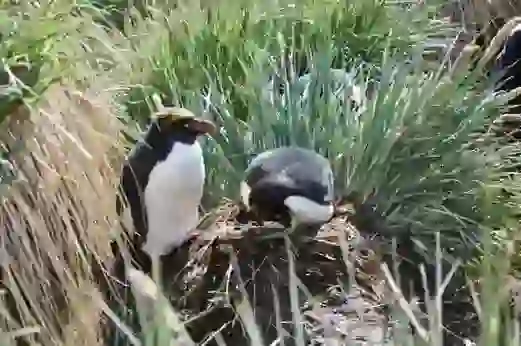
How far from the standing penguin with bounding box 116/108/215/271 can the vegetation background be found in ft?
0.30

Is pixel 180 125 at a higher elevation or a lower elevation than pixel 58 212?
higher

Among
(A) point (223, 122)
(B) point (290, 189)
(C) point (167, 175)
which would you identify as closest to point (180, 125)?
(C) point (167, 175)

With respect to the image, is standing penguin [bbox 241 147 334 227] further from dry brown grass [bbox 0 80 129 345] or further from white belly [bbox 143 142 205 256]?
dry brown grass [bbox 0 80 129 345]

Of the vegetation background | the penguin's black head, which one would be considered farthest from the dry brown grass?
the penguin's black head

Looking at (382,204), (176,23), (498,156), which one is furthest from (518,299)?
(176,23)

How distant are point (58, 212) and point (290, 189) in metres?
0.38

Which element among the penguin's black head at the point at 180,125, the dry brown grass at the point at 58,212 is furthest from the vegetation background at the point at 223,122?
the penguin's black head at the point at 180,125

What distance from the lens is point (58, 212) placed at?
1.42 metres

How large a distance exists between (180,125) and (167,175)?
84 mm

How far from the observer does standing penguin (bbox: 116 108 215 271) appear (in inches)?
53.9

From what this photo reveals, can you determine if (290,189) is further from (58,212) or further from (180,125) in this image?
(58,212)

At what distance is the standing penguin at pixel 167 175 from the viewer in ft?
4.49

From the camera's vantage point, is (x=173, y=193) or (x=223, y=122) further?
(x=223, y=122)

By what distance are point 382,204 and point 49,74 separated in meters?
0.66
